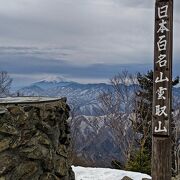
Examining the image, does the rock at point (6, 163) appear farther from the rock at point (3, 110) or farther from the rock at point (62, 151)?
the rock at point (62, 151)

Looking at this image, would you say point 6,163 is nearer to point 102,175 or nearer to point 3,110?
point 3,110

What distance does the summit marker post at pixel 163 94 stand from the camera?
450cm

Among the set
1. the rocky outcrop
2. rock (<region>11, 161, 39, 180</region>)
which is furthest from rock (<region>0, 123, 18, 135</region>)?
rock (<region>11, 161, 39, 180</region>)

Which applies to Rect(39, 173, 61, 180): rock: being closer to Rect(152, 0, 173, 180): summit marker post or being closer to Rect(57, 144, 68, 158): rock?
Rect(57, 144, 68, 158): rock

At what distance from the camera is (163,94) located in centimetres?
452

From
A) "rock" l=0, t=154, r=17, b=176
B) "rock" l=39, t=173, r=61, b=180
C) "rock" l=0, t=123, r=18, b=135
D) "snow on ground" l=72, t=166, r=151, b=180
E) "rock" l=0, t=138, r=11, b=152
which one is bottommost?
"snow on ground" l=72, t=166, r=151, b=180

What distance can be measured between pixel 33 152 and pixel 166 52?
2091 millimetres

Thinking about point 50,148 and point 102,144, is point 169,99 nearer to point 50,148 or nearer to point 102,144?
point 50,148

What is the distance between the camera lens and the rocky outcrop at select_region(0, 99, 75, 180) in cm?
420

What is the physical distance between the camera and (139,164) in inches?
480

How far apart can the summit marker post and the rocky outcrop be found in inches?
56.2

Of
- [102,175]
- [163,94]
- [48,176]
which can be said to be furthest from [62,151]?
[102,175]

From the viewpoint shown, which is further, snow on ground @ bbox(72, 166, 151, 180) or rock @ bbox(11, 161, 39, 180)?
snow on ground @ bbox(72, 166, 151, 180)

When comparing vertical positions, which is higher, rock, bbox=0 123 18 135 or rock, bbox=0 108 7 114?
rock, bbox=0 108 7 114
